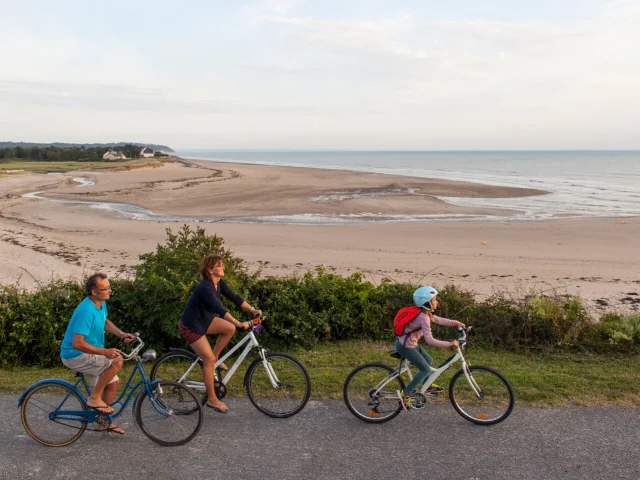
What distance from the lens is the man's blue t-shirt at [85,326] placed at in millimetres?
5059

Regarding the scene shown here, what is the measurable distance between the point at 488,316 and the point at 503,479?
14.2ft

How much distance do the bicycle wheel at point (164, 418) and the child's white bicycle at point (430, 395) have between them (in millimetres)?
1705

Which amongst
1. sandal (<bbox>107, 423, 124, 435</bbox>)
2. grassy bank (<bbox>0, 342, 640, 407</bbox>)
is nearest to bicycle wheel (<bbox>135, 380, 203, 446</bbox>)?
sandal (<bbox>107, 423, 124, 435</bbox>)

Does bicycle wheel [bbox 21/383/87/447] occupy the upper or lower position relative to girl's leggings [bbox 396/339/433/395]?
lower

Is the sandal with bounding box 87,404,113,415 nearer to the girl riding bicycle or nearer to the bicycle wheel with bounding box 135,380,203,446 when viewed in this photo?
the bicycle wheel with bounding box 135,380,203,446

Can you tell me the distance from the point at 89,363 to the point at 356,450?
9.15 feet

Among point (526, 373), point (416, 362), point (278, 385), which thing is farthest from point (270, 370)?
point (526, 373)

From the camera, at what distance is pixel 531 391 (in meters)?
6.47

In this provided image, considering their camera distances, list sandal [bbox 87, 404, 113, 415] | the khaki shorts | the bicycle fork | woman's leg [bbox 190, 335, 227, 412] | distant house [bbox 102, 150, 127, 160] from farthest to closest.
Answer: distant house [bbox 102, 150, 127, 160]
the bicycle fork
woman's leg [bbox 190, 335, 227, 412]
sandal [bbox 87, 404, 113, 415]
the khaki shorts

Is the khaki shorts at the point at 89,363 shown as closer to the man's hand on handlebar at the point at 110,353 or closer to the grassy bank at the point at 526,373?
the man's hand on handlebar at the point at 110,353

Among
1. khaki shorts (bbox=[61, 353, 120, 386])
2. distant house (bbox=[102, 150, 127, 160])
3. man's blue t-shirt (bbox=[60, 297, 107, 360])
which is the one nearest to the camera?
man's blue t-shirt (bbox=[60, 297, 107, 360])

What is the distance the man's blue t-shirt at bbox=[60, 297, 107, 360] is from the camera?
5059mm

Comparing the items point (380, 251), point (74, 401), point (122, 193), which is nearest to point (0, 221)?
point (122, 193)

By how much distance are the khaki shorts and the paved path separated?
0.76 metres
